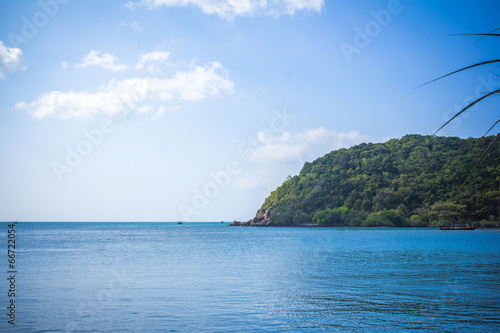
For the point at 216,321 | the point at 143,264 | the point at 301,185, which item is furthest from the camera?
the point at 301,185

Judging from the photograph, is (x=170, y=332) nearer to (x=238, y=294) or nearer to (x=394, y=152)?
(x=238, y=294)

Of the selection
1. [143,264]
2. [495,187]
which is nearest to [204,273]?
[143,264]

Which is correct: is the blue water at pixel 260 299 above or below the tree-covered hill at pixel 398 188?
below

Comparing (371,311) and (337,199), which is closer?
(371,311)

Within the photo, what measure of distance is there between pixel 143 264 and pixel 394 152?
160938 millimetres

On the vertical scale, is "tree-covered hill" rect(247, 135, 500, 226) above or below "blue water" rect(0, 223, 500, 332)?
above

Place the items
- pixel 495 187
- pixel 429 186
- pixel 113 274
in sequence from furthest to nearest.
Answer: pixel 429 186 < pixel 495 187 < pixel 113 274

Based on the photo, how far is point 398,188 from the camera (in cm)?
15438

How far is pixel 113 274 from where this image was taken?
92.7 feet

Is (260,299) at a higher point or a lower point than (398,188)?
lower

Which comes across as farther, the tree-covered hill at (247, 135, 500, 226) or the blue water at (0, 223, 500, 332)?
the tree-covered hill at (247, 135, 500, 226)

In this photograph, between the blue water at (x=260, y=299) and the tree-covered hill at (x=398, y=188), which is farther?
the tree-covered hill at (x=398, y=188)

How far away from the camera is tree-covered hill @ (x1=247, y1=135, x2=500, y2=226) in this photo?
13175cm

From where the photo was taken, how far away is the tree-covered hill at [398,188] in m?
132
